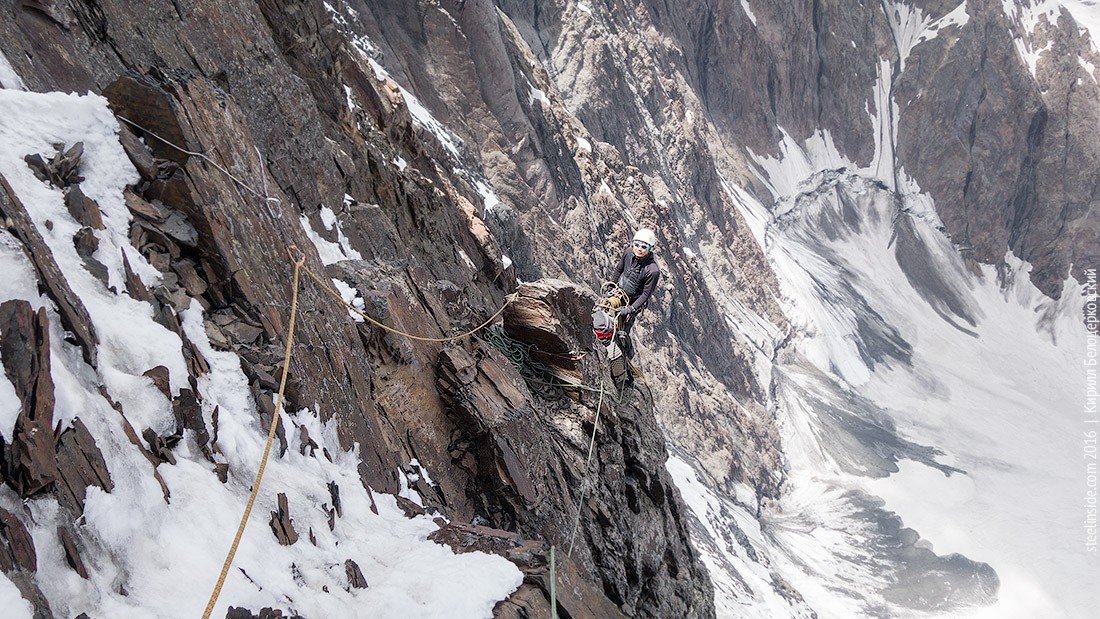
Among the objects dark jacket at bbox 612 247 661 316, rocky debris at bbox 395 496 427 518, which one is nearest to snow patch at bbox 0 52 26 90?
rocky debris at bbox 395 496 427 518

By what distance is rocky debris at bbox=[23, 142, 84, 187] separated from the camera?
493cm

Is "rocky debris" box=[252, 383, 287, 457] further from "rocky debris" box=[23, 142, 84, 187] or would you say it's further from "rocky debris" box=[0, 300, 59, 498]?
"rocky debris" box=[23, 142, 84, 187]

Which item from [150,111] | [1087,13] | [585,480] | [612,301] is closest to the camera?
[150,111]

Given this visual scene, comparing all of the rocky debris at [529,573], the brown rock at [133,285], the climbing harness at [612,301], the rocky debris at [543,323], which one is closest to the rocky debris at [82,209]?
the brown rock at [133,285]

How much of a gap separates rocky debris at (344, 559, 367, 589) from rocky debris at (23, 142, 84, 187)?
3.84 m

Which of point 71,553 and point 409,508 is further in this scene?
point 409,508

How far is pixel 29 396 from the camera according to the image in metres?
3.48

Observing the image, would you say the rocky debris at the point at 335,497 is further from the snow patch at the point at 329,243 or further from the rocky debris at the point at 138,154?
the snow patch at the point at 329,243

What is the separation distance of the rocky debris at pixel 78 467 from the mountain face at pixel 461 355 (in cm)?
2

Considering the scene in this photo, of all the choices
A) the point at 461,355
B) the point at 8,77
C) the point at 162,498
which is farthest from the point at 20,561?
the point at 461,355

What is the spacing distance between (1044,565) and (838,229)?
137 ft

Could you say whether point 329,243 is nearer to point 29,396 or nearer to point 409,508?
point 409,508

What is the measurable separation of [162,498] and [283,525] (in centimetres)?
95

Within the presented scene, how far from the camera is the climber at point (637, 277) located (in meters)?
10.7
